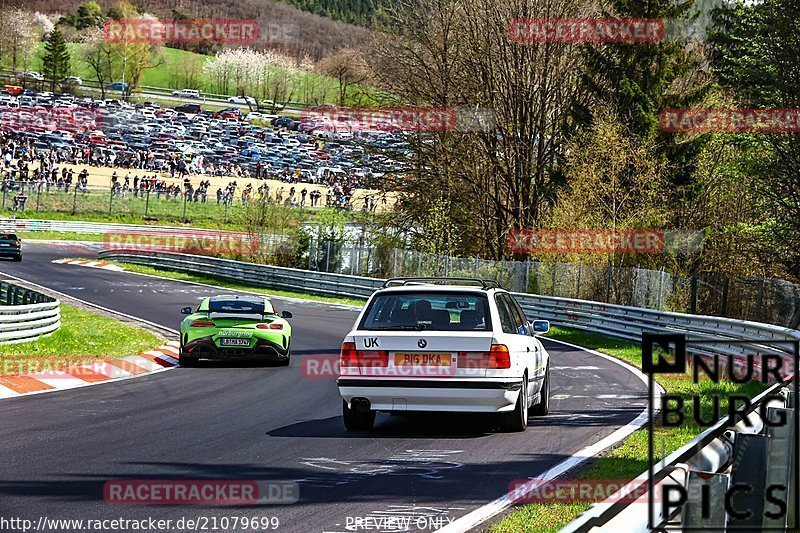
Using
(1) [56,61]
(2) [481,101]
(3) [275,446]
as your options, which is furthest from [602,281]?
(1) [56,61]

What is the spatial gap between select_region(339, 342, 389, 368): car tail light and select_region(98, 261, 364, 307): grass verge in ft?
95.2

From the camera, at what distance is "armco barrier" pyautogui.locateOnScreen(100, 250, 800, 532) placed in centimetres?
418

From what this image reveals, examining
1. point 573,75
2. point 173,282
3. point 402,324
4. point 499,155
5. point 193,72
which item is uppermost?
point 193,72

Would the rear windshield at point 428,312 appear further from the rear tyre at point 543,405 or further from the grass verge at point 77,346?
the grass verge at point 77,346

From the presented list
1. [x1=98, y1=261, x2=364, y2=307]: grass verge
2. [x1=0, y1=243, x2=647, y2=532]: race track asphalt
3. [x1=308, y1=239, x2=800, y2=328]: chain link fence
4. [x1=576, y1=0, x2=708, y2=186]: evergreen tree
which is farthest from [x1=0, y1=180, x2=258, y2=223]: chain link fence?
[x1=0, y1=243, x2=647, y2=532]: race track asphalt

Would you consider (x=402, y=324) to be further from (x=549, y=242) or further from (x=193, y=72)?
(x=193, y=72)

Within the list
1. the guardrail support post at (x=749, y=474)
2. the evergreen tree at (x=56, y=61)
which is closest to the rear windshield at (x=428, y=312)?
the guardrail support post at (x=749, y=474)

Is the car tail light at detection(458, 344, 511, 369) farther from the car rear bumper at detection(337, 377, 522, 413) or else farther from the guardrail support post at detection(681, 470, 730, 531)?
the guardrail support post at detection(681, 470, 730, 531)

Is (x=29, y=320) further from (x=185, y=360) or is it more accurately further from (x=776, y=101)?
(x=776, y=101)

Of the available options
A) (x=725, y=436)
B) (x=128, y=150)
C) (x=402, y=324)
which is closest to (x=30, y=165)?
(x=128, y=150)

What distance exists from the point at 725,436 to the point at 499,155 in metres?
42.0

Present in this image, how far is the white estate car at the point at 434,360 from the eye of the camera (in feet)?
37.6

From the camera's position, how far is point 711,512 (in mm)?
4434

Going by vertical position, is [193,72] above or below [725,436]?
above
